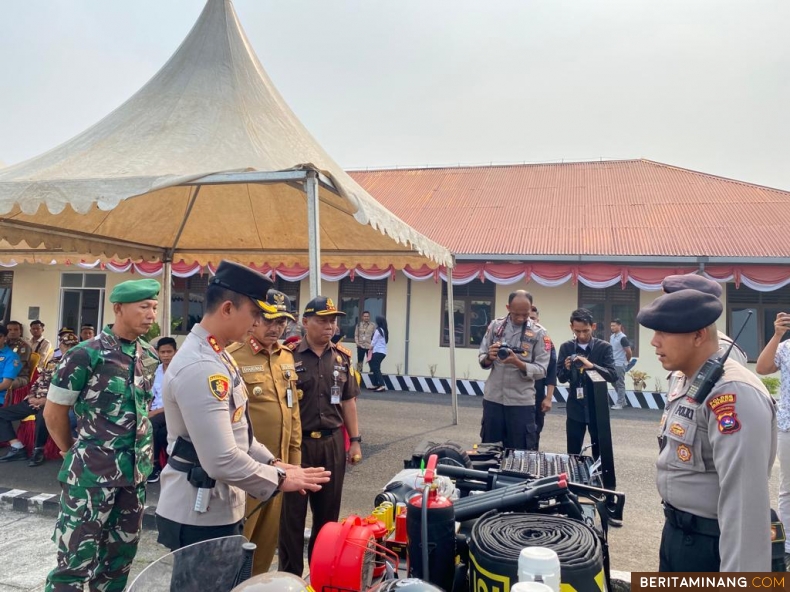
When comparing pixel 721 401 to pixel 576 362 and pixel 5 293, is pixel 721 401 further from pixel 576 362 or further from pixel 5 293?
pixel 5 293

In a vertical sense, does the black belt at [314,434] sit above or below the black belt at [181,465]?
below

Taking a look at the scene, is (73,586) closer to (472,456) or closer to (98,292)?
(472,456)

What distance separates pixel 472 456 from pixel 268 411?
120 cm

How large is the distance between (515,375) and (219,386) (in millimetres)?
3284

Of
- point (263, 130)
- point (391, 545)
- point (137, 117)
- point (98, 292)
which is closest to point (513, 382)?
point (391, 545)

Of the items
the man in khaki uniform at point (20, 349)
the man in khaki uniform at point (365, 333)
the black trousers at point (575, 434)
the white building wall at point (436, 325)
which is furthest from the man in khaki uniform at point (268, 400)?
the white building wall at point (436, 325)

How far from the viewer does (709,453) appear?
5.80 feet

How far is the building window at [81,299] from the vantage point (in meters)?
16.3

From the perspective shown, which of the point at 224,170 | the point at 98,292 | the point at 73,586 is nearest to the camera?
the point at 73,586

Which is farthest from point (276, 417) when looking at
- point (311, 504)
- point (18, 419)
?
point (18, 419)

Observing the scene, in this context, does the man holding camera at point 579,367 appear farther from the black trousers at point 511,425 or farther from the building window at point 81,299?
the building window at point 81,299

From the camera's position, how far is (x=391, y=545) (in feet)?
6.29

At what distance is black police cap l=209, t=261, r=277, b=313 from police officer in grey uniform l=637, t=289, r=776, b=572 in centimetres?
153

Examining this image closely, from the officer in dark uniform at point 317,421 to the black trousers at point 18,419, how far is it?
4.21 meters
